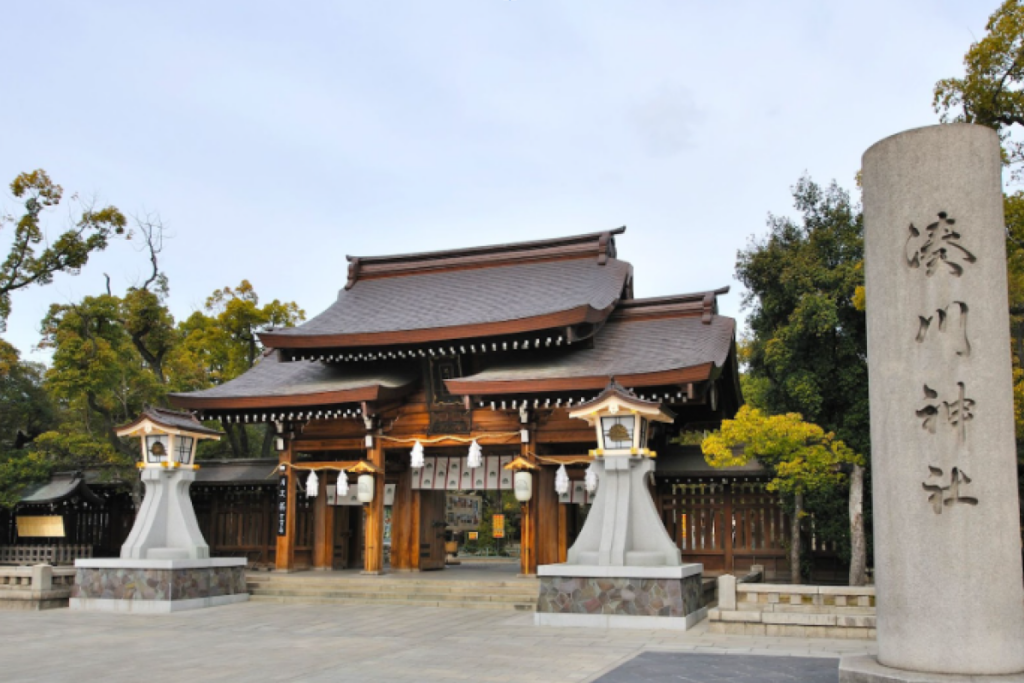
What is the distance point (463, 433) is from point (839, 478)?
771 cm

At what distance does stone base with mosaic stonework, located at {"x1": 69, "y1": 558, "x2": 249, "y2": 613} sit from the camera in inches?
609

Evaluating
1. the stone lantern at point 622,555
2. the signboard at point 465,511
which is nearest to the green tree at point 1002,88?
the stone lantern at point 622,555

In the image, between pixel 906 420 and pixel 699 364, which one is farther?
pixel 699 364

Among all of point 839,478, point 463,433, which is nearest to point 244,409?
point 463,433

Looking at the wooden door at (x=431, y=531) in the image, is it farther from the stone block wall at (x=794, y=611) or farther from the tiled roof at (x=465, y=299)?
the stone block wall at (x=794, y=611)

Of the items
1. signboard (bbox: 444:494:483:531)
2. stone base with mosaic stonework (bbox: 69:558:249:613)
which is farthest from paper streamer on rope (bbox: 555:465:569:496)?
signboard (bbox: 444:494:483:531)

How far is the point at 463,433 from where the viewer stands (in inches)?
731

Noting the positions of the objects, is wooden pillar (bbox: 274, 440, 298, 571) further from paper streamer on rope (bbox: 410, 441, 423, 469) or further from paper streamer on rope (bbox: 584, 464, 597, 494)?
paper streamer on rope (bbox: 584, 464, 597, 494)

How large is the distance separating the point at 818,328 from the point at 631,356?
4.27m

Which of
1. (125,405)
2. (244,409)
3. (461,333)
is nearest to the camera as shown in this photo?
(461,333)

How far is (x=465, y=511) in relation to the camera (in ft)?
108

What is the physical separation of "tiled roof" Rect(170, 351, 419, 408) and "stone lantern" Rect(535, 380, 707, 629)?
19.8 ft

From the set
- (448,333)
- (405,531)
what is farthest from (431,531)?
(448,333)

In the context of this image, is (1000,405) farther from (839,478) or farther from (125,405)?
(125,405)
